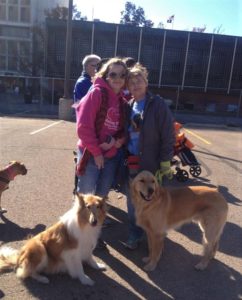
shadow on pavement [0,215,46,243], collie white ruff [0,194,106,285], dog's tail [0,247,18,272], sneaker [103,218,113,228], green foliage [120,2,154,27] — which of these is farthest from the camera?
green foliage [120,2,154,27]

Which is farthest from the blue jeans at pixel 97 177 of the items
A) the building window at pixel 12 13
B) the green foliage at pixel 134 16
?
the green foliage at pixel 134 16

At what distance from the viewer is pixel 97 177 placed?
447cm

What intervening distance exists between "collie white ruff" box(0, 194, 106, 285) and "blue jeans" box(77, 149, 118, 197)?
1.71 ft

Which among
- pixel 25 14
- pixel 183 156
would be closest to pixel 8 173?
pixel 183 156

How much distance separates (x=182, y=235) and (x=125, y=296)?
1.83m

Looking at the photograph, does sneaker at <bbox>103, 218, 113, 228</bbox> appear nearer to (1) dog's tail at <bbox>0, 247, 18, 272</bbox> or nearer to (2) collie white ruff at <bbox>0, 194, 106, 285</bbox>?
(2) collie white ruff at <bbox>0, 194, 106, 285</bbox>

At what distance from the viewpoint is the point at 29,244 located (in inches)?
153

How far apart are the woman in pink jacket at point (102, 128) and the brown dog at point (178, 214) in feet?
1.62

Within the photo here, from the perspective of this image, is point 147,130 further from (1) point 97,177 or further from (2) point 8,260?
(2) point 8,260

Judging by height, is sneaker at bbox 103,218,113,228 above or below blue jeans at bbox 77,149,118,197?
below

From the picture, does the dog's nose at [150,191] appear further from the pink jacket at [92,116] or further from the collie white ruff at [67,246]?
the pink jacket at [92,116]

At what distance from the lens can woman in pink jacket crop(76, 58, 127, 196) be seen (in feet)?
13.6

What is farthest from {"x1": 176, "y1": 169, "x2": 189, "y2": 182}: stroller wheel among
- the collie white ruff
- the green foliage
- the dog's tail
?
the green foliage

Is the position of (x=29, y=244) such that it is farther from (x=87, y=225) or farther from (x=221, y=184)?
(x=221, y=184)
